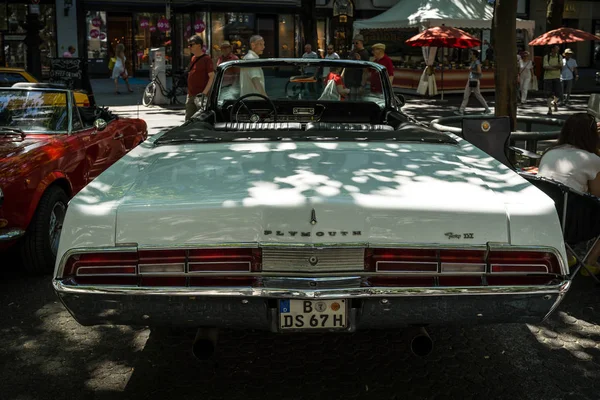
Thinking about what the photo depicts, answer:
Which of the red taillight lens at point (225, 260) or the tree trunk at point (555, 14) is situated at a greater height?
the tree trunk at point (555, 14)

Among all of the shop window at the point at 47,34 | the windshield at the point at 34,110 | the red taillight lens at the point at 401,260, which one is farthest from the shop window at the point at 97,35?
the red taillight lens at the point at 401,260

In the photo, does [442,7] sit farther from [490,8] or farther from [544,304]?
[544,304]

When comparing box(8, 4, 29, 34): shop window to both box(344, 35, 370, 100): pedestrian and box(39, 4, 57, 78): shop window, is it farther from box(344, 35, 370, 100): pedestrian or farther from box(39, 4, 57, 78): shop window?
box(344, 35, 370, 100): pedestrian

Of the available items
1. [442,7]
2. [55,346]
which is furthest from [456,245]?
[442,7]

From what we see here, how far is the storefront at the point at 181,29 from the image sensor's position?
96.8 ft

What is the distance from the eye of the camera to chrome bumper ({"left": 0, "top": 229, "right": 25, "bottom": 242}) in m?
5.06

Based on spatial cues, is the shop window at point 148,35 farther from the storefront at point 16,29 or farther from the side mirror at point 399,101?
the side mirror at point 399,101

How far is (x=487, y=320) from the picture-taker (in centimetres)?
317

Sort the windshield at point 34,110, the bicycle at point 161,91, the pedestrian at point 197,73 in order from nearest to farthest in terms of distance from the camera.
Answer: the windshield at point 34,110
the pedestrian at point 197,73
the bicycle at point 161,91

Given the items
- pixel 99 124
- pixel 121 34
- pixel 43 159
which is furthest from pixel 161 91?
pixel 43 159

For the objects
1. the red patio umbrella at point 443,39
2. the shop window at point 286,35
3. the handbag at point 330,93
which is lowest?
the handbag at point 330,93

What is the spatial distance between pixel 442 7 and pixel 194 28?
10258mm

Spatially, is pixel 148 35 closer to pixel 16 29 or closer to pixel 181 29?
pixel 181 29

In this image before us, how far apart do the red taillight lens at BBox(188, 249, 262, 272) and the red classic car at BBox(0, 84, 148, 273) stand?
2.53 meters
